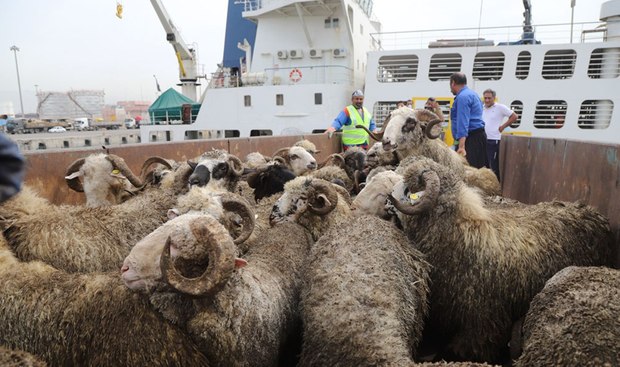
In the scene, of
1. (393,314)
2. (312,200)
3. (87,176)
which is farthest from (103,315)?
(87,176)

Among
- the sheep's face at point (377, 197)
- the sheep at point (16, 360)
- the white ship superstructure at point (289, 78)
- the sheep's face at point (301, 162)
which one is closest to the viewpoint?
the sheep at point (16, 360)

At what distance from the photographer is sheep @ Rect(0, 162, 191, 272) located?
3.26 metres

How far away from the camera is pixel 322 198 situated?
13.7 feet

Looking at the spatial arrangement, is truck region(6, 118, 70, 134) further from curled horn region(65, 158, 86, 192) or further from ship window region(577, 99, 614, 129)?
ship window region(577, 99, 614, 129)

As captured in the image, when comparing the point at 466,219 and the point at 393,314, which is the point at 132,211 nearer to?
the point at 393,314

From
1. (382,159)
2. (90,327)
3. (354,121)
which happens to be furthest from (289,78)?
(90,327)

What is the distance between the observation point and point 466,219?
333 cm

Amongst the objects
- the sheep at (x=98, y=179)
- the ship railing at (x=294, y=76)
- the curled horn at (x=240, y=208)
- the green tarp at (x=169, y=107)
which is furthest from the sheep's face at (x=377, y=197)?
the green tarp at (x=169, y=107)

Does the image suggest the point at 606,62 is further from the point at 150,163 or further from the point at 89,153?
the point at 89,153

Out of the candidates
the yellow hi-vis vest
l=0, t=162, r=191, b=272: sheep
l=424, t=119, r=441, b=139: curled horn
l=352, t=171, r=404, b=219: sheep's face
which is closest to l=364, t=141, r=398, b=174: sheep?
l=424, t=119, r=441, b=139: curled horn

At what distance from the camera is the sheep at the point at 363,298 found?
7.50 ft

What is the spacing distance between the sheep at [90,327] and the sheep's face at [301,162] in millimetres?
4341

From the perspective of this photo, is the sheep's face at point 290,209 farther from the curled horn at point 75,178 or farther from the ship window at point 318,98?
the ship window at point 318,98

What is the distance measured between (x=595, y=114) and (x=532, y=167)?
438 inches
